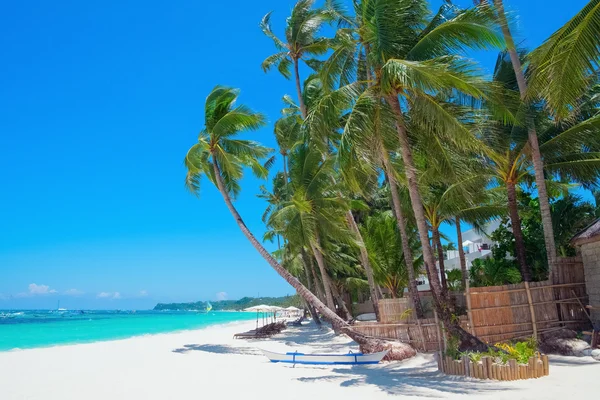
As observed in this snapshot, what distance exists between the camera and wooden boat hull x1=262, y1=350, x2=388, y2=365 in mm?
11188

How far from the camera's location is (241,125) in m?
16.1

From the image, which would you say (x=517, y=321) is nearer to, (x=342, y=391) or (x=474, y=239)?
(x=342, y=391)

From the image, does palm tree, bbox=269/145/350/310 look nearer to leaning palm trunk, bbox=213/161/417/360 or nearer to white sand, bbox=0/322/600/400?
leaning palm trunk, bbox=213/161/417/360

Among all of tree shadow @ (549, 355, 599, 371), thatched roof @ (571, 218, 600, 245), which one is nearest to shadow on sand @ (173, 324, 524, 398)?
tree shadow @ (549, 355, 599, 371)

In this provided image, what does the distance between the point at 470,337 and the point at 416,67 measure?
5342 mm

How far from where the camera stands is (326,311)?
14164 mm

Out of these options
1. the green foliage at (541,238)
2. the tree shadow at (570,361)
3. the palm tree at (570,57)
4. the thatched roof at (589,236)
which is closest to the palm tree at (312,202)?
the green foliage at (541,238)

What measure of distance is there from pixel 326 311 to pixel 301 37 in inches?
404

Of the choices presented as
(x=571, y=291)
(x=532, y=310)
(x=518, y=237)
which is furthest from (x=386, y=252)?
(x=532, y=310)

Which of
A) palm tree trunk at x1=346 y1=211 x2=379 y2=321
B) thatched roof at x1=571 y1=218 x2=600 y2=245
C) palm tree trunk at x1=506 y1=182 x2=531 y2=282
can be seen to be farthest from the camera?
palm tree trunk at x1=346 y1=211 x2=379 y2=321

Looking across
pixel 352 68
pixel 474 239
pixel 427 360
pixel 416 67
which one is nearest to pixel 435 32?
pixel 416 67

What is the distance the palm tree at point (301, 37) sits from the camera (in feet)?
58.5

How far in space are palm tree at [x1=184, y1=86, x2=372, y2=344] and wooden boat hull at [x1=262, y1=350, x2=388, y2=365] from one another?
2.67 meters

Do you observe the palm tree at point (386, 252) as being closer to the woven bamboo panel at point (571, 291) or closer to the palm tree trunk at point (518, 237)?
the palm tree trunk at point (518, 237)
